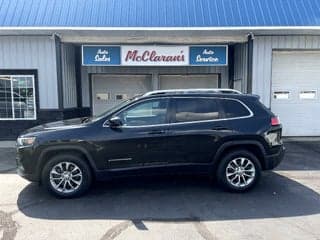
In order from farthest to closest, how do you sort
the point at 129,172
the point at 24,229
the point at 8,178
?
the point at 8,178 < the point at 129,172 < the point at 24,229

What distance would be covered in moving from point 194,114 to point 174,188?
1.44 meters

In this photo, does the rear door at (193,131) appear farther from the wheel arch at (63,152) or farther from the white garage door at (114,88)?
the white garage door at (114,88)

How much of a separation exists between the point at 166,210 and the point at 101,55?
6.55 metres

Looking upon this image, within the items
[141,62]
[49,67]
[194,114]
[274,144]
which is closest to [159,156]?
[194,114]

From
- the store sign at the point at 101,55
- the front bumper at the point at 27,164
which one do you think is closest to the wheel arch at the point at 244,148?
the front bumper at the point at 27,164

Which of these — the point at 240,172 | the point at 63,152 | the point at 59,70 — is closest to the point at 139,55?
the point at 59,70

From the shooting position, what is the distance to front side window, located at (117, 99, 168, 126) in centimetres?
579

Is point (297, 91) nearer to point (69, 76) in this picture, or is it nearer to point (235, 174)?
point (235, 174)

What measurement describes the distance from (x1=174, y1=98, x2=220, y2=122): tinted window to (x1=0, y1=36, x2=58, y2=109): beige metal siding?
6249 mm

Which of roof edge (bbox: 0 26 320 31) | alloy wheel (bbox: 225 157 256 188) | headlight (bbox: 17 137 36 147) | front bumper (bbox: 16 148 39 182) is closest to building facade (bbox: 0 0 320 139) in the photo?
roof edge (bbox: 0 26 320 31)

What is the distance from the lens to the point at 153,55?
407 inches

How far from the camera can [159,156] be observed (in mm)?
5805

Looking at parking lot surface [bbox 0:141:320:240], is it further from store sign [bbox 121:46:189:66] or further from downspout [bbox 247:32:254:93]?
store sign [bbox 121:46:189:66]

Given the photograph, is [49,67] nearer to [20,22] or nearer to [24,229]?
[20,22]
